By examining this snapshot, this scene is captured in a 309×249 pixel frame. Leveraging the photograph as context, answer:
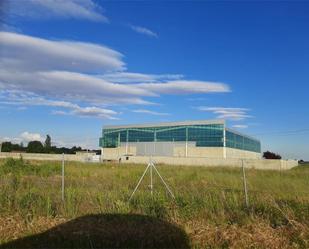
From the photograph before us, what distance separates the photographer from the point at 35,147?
135 metres

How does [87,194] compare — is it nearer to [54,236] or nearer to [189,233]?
[54,236]

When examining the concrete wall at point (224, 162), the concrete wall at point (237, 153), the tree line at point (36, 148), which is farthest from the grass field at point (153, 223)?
the tree line at point (36, 148)

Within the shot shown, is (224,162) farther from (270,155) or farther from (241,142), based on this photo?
(270,155)

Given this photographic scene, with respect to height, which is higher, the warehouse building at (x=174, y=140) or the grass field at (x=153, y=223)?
the warehouse building at (x=174, y=140)

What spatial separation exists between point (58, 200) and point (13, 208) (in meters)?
1.40

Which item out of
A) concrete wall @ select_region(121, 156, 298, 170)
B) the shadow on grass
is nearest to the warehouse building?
concrete wall @ select_region(121, 156, 298, 170)

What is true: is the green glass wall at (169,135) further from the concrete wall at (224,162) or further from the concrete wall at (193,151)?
the concrete wall at (224,162)

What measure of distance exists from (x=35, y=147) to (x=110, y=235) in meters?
132

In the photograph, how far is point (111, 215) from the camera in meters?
9.38

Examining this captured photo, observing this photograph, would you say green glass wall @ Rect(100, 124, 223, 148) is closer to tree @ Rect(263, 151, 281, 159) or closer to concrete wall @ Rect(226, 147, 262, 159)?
concrete wall @ Rect(226, 147, 262, 159)

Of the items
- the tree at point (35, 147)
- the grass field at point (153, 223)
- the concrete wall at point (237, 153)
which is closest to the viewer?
the grass field at point (153, 223)

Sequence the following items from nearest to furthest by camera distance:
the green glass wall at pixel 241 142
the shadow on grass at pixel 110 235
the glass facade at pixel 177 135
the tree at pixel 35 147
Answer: the shadow on grass at pixel 110 235
the glass facade at pixel 177 135
the green glass wall at pixel 241 142
the tree at pixel 35 147

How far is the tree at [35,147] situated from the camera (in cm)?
12677

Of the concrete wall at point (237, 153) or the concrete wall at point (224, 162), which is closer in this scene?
the concrete wall at point (224, 162)
